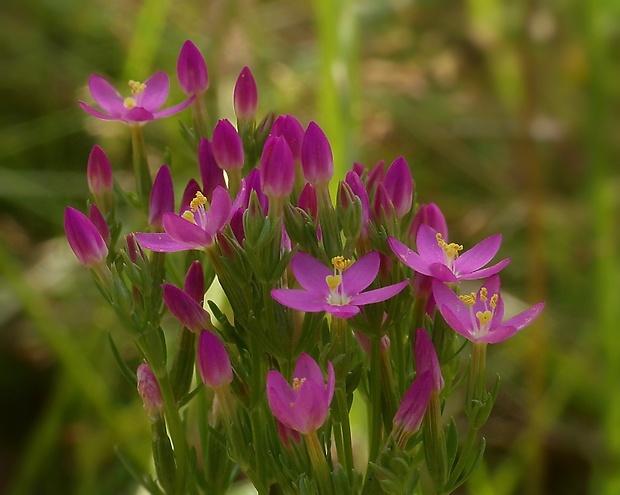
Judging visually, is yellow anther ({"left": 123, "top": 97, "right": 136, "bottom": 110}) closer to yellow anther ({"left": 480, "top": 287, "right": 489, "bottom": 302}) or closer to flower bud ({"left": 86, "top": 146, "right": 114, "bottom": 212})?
flower bud ({"left": 86, "top": 146, "right": 114, "bottom": 212})

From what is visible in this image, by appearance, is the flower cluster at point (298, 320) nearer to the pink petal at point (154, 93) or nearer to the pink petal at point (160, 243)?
the pink petal at point (160, 243)

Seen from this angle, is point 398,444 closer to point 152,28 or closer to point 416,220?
point 416,220

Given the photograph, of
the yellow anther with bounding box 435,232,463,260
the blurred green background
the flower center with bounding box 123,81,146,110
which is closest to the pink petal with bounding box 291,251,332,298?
the yellow anther with bounding box 435,232,463,260

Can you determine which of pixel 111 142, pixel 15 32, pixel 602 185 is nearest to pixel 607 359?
pixel 602 185

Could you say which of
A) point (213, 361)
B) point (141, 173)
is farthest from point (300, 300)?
point (141, 173)

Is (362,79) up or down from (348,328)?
down

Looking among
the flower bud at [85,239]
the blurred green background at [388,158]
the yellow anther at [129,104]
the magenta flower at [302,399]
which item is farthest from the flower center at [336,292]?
the blurred green background at [388,158]

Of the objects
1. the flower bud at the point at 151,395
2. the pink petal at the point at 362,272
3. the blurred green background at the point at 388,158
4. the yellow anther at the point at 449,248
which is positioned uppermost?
the pink petal at the point at 362,272

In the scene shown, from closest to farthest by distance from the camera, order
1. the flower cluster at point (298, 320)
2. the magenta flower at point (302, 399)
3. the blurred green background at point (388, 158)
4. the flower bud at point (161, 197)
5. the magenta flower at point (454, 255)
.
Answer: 1. the magenta flower at point (302, 399)
2. the flower cluster at point (298, 320)
3. the magenta flower at point (454, 255)
4. the flower bud at point (161, 197)
5. the blurred green background at point (388, 158)
